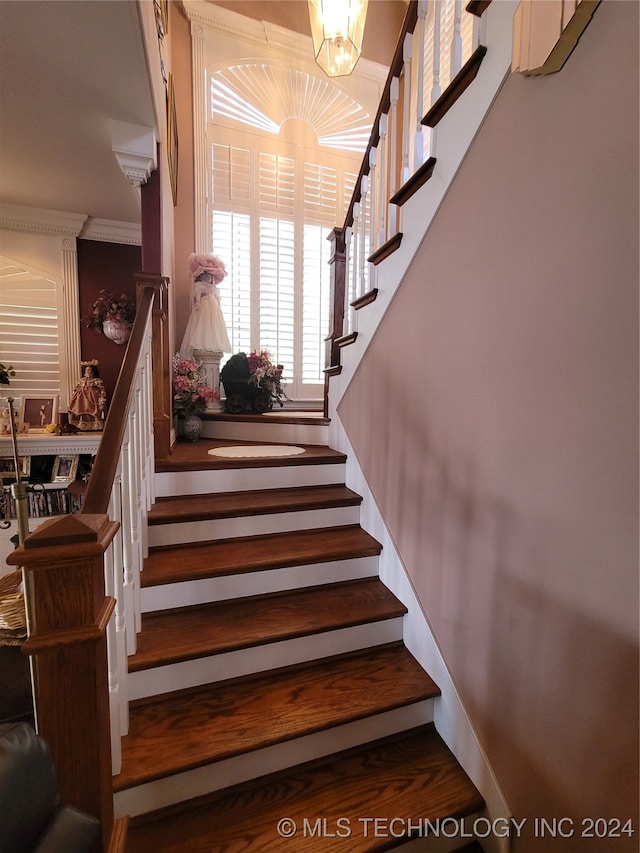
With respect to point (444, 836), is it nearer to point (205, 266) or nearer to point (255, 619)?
point (255, 619)

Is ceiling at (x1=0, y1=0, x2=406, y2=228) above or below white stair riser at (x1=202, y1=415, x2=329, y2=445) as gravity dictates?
above

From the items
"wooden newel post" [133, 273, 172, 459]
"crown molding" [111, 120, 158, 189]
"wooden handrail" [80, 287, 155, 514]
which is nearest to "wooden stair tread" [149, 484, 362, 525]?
"wooden newel post" [133, 273, 172, 459]

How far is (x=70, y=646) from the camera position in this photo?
0.72 meters

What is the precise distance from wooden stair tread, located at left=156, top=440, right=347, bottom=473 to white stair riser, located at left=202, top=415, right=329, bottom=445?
9 centimetres

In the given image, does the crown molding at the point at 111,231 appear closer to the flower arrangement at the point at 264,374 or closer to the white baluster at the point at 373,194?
the flower arrangement at the point at 264,374

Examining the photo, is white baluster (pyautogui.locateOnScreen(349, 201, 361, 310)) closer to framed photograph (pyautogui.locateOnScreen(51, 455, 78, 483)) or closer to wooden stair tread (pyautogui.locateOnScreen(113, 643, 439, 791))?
wooden stair tread (pyautogui.locateOnScreen(113, 643, 439, 791))

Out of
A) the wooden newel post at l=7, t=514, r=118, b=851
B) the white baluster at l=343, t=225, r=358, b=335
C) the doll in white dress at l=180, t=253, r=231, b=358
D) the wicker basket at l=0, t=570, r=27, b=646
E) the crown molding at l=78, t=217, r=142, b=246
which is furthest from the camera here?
the doll in white dress at l=180, t=253, r=231, b=358

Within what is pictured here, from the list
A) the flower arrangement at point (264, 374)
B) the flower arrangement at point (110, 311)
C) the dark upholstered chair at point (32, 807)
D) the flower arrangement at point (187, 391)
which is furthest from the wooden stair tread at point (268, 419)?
the dark upholstered chair at point (32, 807)

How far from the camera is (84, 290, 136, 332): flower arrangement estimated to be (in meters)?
2.69

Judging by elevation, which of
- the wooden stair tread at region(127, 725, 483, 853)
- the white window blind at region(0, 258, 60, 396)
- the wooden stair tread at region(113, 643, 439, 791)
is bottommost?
the wooden stair tread at region(127, 725, 483, 853)

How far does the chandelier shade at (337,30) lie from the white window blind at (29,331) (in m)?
2.36

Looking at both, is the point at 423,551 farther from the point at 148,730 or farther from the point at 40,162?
the point at 40,162

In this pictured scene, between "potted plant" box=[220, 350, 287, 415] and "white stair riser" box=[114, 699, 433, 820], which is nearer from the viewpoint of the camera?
"white stair riser" box=[114, 699, 433, 820]

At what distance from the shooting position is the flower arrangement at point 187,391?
2.50 metres
